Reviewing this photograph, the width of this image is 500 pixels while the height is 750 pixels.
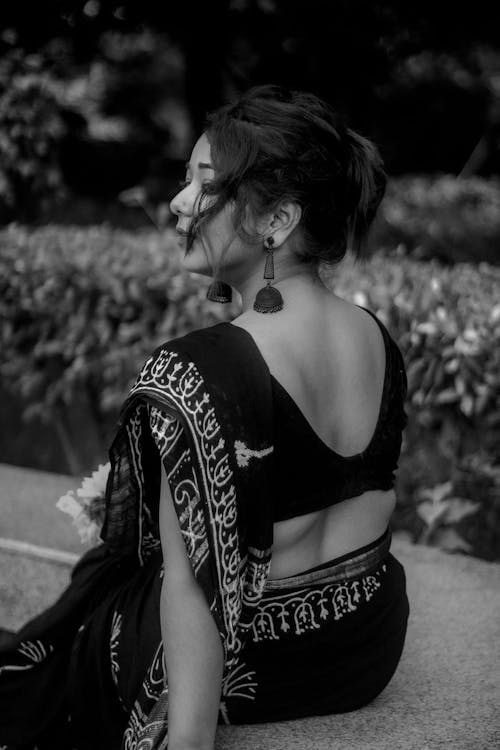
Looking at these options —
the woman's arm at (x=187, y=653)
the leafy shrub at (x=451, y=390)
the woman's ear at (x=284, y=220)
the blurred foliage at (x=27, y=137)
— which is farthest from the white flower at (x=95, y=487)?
the blurred foliage at (x=27, y=137)

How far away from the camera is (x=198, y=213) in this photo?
1697mm

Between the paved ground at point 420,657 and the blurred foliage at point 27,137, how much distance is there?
286 centimetres

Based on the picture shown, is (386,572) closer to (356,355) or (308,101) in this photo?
(356,355)

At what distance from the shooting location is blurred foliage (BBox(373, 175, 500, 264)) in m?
8.59

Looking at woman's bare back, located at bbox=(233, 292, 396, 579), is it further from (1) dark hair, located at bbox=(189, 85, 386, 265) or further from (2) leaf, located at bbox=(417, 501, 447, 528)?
(2) leaf, located at bbox=(417, 501, 447, 528)

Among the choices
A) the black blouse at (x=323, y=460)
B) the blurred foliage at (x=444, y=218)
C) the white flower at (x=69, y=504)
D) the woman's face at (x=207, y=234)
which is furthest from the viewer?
the blurred foliage at (x=444, y=218)

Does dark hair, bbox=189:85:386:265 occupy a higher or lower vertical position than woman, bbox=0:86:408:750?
higher

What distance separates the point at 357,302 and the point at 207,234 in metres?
1.74

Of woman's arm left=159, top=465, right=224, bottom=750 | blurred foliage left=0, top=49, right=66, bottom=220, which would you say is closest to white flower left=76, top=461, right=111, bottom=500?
woman's arm left=159, top=465, right=224, bottom=750

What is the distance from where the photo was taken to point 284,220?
167 centimetres

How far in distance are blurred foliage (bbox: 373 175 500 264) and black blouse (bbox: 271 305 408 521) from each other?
20.2 feet

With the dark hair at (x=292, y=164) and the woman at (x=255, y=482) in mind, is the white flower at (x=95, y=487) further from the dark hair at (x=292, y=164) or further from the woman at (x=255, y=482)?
the dark hair at (x=292, y=164)

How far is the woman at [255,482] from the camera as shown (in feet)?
4.90

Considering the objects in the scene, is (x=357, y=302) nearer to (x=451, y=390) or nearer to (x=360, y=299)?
(x=360, y=299)
